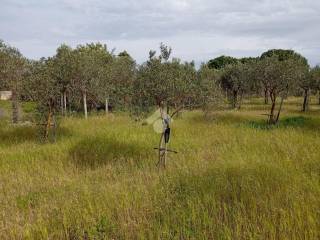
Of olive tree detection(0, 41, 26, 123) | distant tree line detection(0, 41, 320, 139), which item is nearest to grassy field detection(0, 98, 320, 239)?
distant tree line detection(0, 41, 320, 139)

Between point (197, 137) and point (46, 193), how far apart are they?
8.53 metres

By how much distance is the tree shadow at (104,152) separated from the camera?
11.2 m

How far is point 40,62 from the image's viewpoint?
1527 cm

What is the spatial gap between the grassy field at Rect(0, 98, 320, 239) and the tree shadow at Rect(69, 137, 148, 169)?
0.14 ft

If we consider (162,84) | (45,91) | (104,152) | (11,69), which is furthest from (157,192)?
(11,69)

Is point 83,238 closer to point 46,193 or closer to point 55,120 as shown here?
point 46,193

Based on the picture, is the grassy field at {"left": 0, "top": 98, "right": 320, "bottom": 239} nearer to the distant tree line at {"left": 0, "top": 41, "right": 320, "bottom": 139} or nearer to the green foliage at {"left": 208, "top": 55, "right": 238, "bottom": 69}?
the distant tree line at {"left": 0, "top": 41, "right": 320, "bottom": 139}

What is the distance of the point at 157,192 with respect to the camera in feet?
22.7

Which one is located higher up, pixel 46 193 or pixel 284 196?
pixel 284 196

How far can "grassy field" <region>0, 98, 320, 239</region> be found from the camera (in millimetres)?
5211

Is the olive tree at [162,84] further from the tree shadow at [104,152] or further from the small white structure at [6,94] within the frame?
the small white structure at [6,94]

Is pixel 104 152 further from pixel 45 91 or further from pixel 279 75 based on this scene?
pixel 279 75

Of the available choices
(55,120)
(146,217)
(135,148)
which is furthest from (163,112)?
(55,120)

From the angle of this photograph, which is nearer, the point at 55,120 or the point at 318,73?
the point at 55,120
